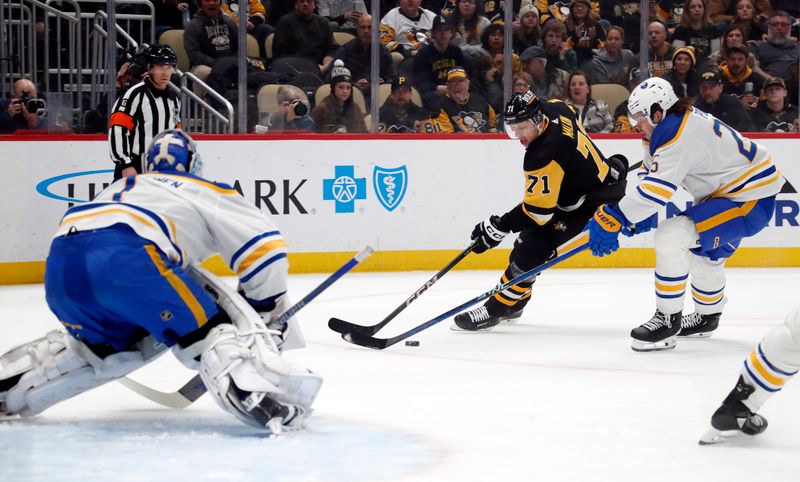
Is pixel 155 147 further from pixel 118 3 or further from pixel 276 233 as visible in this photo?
pixel 118 3

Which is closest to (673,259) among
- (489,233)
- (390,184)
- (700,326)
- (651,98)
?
(700,326)

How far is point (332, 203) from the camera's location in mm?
7137

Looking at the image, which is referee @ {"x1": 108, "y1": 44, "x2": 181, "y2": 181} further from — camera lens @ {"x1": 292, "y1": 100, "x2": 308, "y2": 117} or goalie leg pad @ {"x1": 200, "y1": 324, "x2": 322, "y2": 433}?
goalie leg pad @ {"x1": 200, "y1": 324, "x2": 322, "y2": 433}

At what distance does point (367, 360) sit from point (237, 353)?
1.53 m

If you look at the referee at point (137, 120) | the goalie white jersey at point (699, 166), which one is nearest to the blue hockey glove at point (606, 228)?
the goalie white jersey at point (699, 166)

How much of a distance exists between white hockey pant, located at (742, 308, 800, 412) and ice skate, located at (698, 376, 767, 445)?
2 cm

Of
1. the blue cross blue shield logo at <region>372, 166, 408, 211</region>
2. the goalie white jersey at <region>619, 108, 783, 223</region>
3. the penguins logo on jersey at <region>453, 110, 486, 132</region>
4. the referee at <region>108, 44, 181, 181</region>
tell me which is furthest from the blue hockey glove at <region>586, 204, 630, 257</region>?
the penguins logo on jersey at <region>453, 110, 486, 132</region>

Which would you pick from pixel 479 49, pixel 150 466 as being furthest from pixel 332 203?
pixel 150 466

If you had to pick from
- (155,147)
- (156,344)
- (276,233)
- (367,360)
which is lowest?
(367,360)

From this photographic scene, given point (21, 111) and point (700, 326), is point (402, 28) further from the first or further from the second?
point (700, 326)

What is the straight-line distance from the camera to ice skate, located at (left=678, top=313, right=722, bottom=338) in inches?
197

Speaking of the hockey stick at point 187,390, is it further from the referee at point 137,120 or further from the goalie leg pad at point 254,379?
the referee at point 137,120

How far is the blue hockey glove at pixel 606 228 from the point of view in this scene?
181 inches

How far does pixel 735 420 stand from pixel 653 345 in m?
1.64
